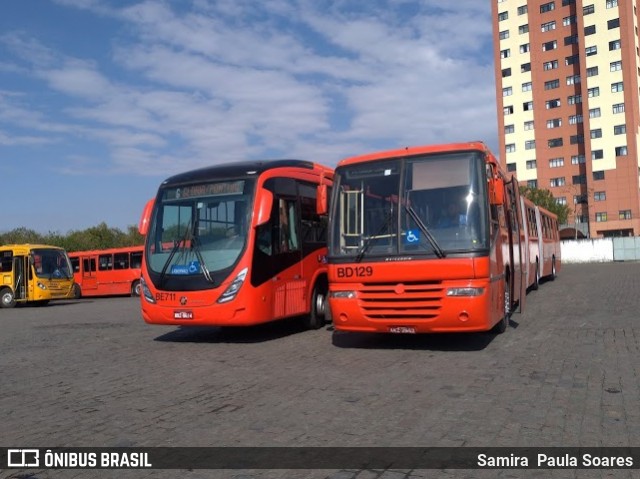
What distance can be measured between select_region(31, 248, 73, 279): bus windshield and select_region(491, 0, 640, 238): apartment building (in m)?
61.3

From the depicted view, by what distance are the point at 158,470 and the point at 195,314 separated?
19.2 feet

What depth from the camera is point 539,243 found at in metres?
20.2

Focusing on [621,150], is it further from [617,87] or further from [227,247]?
[227,247]

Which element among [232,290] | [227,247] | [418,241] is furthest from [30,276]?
[418,241]

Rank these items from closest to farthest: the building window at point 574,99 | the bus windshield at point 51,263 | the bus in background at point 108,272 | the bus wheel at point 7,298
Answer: the bus windshield at point 51,263 → the bus wheel at point 7,298 → the bus in background at point 108,272 → the building window at point 574,99

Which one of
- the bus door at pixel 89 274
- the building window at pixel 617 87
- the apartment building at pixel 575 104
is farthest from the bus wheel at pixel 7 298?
the building window at pixel 617 87

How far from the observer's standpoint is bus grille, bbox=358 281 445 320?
8578 millimetres

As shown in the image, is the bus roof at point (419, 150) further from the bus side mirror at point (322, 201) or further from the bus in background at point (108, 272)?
the bus in background at point (108, 272)

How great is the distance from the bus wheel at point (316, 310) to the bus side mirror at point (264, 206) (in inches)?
101

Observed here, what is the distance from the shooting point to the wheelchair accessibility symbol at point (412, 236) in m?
8.74

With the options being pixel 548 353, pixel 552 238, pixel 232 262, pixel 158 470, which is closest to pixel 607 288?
Result: pixel 552 238

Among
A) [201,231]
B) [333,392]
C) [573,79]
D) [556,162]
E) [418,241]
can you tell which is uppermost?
[573,79]

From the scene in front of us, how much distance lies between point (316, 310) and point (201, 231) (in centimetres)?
312

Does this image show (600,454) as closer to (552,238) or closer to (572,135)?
(552,238)
